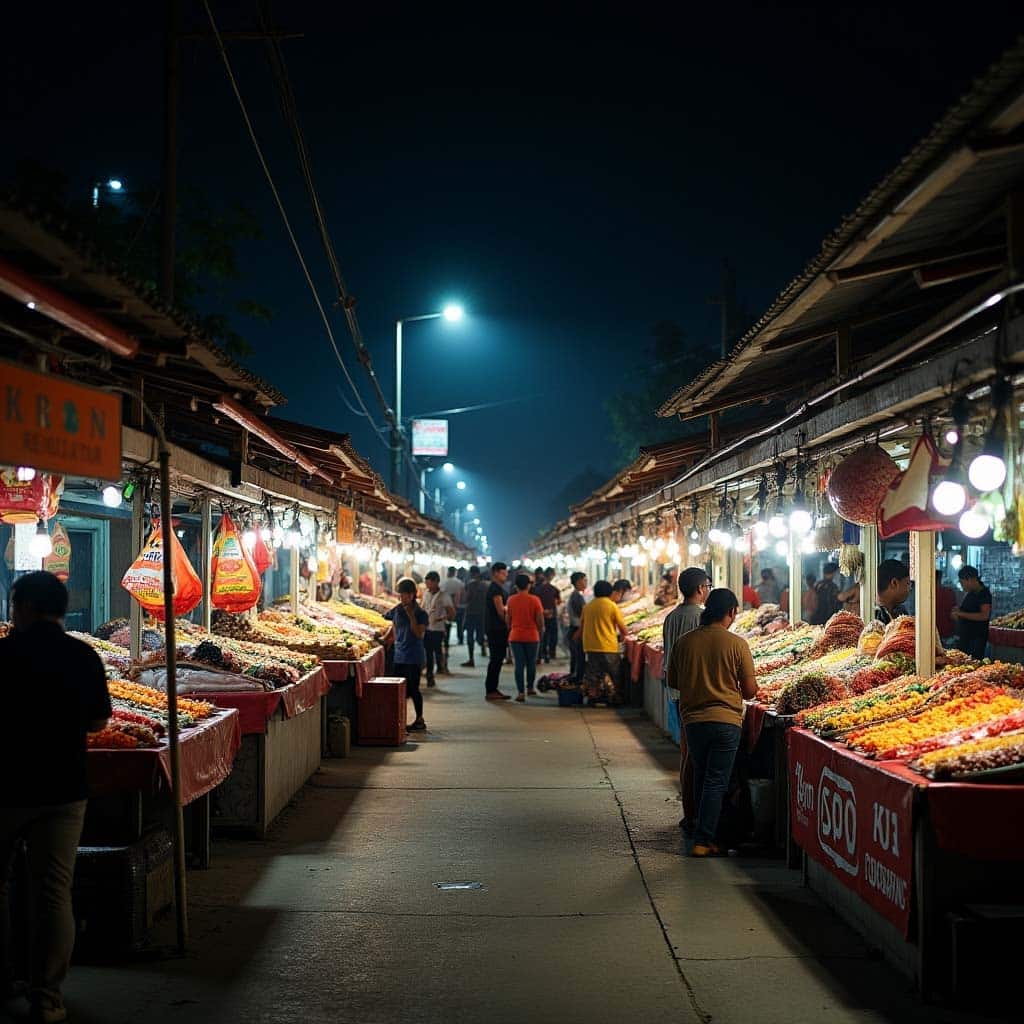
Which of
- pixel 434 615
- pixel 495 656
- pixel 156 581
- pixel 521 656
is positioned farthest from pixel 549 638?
pixel 156 581

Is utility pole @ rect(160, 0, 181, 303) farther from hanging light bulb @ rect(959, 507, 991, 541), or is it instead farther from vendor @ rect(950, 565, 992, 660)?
vendor @ rect(950, 565, 992, 660)

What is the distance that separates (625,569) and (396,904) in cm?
2203

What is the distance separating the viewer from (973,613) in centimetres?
1680

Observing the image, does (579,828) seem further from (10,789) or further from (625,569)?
(625,569)

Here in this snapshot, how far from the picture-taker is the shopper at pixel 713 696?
8.97 metres

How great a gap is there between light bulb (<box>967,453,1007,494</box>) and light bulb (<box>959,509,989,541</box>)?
1.34 ft

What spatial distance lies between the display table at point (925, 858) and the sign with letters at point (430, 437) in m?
47.6

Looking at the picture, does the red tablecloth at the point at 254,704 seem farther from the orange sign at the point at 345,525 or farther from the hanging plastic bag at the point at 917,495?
the orange sign at the point at 345,525

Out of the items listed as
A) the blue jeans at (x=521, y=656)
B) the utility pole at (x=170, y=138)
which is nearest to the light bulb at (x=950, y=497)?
the utility pole at (x=170, y=138)

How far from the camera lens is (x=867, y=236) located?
19.9 ft

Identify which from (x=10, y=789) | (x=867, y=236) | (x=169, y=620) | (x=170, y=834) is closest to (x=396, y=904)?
(x=170, y=834)

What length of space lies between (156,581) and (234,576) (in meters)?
2.28

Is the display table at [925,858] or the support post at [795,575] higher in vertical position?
the support post at [795,575]

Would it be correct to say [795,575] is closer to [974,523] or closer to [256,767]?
[256,767]
